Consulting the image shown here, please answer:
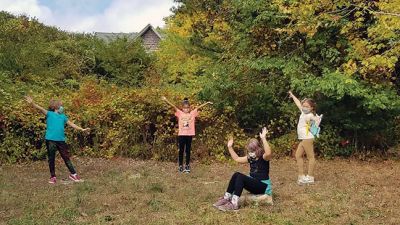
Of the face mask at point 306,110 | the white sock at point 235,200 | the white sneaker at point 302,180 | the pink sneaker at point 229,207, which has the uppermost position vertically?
the face mask at point 306,110

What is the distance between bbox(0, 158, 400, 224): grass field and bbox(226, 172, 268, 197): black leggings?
277 millimetres

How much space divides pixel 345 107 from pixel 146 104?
5.12 m

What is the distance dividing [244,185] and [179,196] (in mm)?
1299

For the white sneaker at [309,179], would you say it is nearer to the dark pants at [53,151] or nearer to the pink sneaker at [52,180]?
the dark pants at [53,151]

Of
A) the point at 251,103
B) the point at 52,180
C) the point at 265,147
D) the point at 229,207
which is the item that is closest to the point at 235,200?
the point at 229,207

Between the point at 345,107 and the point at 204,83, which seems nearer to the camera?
the point at 345,107

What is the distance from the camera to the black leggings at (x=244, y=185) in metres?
7.53

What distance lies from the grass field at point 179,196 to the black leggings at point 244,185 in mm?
277

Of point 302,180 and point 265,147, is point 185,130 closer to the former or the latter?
point 302,180

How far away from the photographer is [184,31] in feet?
92.2

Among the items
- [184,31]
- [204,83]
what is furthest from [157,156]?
[184,31]

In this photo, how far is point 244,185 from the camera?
766 cm

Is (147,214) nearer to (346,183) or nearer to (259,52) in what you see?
(346,183)

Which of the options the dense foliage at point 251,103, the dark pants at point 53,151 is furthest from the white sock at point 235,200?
the dense foliage at point 251,103
